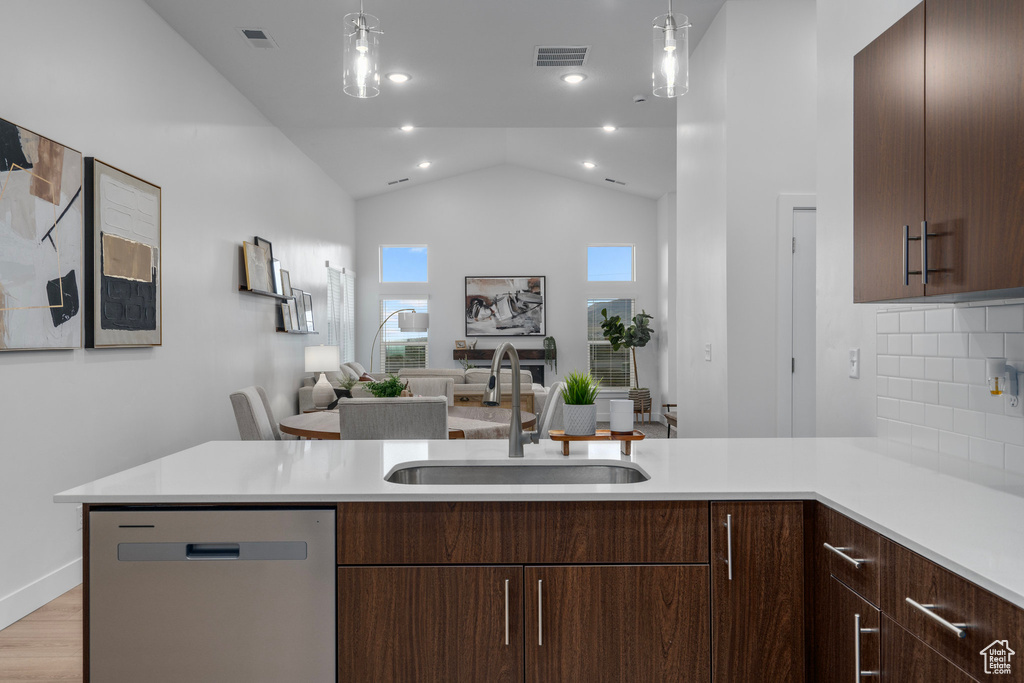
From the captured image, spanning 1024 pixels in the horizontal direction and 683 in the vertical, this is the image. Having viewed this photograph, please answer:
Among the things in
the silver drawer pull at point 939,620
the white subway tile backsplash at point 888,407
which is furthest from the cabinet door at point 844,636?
the white subway tile backsplash at point 888,407

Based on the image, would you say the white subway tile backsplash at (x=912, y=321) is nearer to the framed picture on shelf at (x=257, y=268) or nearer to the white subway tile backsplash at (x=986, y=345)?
the white subway tile backsplash at (x=986, y=345)

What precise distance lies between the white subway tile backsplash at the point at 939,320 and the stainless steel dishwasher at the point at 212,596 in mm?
1772

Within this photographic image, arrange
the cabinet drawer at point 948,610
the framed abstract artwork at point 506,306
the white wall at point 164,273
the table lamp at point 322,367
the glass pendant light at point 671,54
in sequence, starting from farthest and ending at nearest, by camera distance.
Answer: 1. the framed abstract artwork at point 506,306
2. the table lamp at point 322,367
3. the white wall at point 164,273
4. the glass pendant light at point 671,54
5. the cabinet drawer at point 948,610

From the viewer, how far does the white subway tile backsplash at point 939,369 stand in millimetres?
1919

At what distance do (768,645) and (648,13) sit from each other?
3547 millimetres

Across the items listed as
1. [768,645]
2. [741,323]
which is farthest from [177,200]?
[768,645]

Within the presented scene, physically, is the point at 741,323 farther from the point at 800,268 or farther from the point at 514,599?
the point at 514,599

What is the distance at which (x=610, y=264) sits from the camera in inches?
400

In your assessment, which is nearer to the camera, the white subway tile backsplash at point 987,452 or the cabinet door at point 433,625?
the cabinet door at point 433,625

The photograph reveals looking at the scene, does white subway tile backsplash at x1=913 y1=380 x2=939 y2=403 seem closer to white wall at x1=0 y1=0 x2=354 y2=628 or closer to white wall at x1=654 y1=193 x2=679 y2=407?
white wall at x1=0 y1=0 x2=354 y2=628

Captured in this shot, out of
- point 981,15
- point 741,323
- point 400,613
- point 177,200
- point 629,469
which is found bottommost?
point 400,613

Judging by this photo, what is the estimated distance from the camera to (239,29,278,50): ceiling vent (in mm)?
4223

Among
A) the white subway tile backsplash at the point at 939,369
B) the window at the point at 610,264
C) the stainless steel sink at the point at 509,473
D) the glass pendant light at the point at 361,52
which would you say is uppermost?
the window at the point at 610,264

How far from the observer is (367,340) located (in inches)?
397
